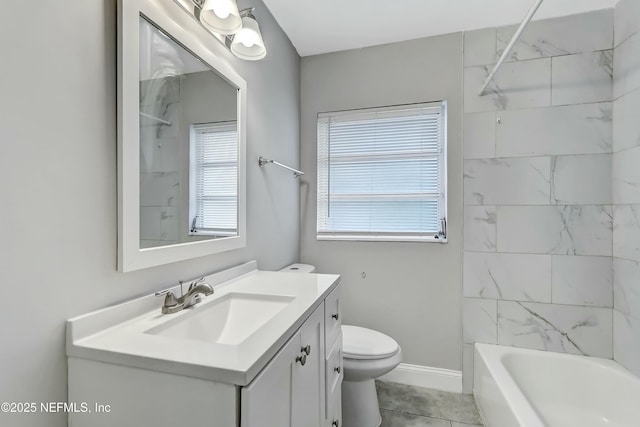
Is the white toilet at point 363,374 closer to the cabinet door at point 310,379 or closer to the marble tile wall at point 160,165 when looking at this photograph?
the cabinet door at point 310,379

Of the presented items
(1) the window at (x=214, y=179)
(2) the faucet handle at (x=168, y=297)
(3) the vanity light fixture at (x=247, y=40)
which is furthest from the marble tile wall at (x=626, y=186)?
(2) the faucet handle at (x=168, y=297)

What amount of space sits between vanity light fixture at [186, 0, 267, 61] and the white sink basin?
3.53ft

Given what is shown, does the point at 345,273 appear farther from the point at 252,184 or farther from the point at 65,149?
the point at 65,149

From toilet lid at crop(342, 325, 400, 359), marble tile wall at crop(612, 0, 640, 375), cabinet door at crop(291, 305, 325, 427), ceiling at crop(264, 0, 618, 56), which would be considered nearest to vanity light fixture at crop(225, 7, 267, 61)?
ceiling at crop(264, 0, 618, 56)

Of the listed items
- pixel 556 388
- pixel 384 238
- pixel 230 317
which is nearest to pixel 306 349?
pixel 230 317

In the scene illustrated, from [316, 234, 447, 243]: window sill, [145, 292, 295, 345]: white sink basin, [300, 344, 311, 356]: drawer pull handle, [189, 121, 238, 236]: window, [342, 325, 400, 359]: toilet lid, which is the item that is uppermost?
[189, 121, 238, 236]: window

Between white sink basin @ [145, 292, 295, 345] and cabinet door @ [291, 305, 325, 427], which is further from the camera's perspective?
white sink basin @ [145, 292, 295, 345]

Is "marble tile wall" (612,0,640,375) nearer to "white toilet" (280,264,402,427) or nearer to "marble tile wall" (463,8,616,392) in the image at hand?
"marble tile wall" (463,8,616,392)

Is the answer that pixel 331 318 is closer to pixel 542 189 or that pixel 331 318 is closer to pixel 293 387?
pixel 293 387

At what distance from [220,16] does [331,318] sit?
4.35ft

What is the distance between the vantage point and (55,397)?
0.72m

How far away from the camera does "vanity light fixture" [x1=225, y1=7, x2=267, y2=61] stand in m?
1.34

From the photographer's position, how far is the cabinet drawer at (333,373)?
123 cm

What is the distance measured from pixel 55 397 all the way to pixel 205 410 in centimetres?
42
